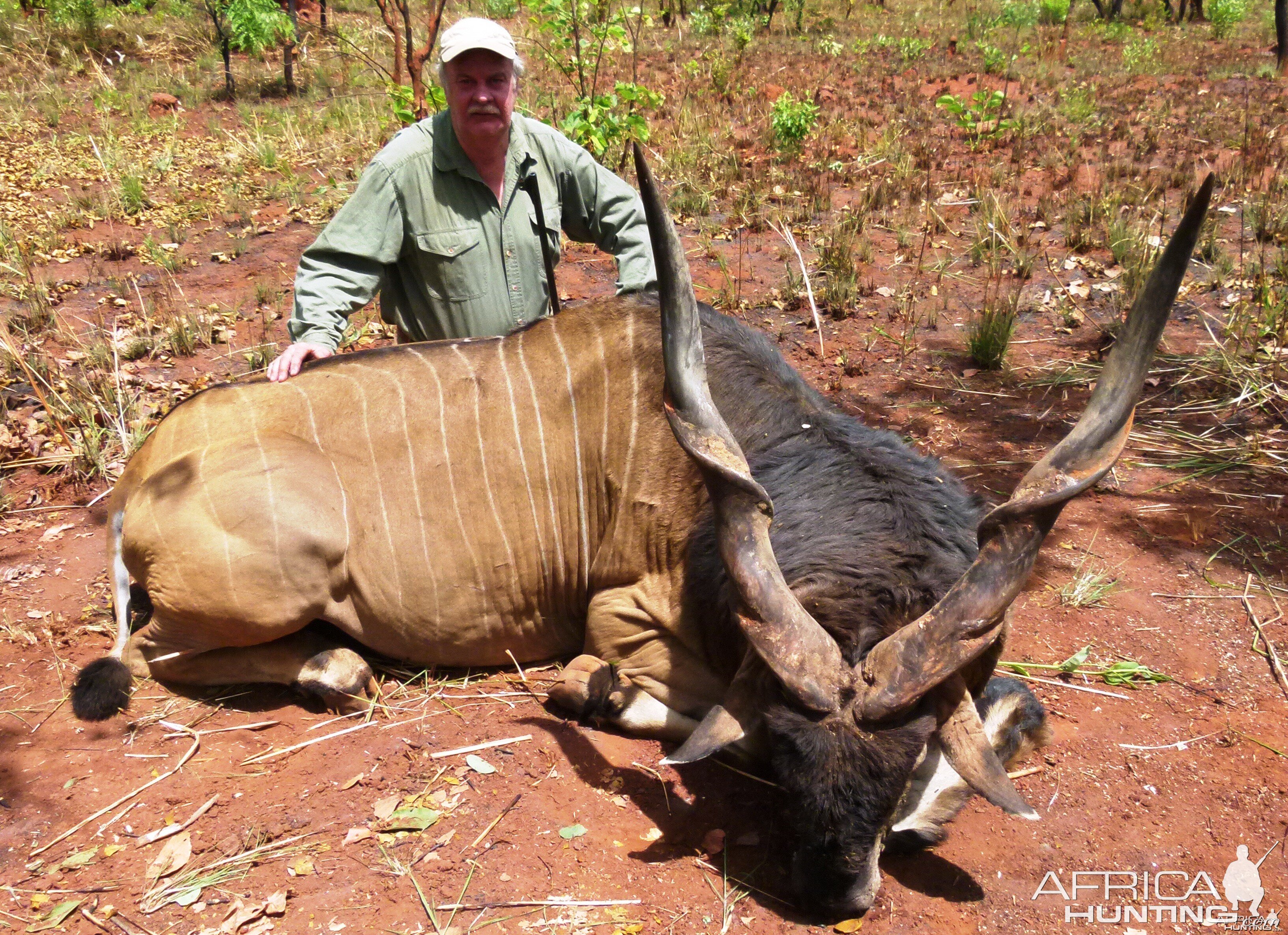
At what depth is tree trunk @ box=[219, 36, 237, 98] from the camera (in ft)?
42.9

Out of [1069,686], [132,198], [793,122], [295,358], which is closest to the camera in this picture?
[1069,686]

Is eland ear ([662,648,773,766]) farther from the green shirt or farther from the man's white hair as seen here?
the man's white hair

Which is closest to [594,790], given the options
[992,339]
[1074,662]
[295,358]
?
[1074,662]

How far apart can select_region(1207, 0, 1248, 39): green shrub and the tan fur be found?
2074 cm

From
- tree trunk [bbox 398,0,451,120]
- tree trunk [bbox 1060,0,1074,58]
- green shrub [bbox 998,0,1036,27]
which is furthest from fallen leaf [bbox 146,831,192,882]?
green shrub [bbox 998,0,1036,27]

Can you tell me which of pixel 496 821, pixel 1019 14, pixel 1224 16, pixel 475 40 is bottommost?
pixel 496 821

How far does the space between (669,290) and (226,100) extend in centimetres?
1247

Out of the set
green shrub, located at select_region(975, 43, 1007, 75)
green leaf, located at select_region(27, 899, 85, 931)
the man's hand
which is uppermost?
green shrub, located at select_region(975, 43, 1007, 75)

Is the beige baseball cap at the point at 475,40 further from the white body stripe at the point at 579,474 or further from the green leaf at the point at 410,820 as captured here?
the green leaf at the point at 410,820

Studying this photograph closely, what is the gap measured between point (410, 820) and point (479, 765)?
305mm

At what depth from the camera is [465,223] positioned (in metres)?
4.10

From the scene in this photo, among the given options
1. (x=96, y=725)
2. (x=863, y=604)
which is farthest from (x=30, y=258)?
(x=863, y=604)

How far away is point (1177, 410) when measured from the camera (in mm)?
5031

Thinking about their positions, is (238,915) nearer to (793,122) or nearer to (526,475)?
(526,475)
